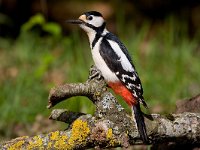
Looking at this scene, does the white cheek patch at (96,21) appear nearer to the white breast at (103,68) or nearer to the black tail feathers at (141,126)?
the white breast at (103,68)

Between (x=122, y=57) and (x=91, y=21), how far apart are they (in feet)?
0.98

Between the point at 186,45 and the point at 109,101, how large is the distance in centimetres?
376

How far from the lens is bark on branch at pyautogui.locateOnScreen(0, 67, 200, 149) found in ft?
11.0

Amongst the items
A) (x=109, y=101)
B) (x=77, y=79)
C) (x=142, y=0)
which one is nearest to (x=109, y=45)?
(x=109, y=101)

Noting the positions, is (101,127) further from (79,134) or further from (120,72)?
(120,72)

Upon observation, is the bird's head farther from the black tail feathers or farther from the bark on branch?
the black tail feathers

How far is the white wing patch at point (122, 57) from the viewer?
3516mm

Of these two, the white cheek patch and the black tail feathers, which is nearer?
the black tail feathers

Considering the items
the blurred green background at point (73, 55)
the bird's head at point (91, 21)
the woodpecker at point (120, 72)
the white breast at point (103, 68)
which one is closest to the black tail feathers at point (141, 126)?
the woodpecker at point (120, 72)

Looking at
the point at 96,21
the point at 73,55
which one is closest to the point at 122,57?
the point at 96,21

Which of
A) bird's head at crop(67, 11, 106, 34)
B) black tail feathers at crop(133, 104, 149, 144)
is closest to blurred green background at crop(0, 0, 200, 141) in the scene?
bird's head at crop(67, 11, 106, 34)

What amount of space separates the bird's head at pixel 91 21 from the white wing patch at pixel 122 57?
0.13m

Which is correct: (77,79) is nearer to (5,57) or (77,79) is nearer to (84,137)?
(5,57)

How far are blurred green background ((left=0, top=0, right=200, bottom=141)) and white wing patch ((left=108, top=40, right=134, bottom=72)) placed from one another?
39.9 inches
